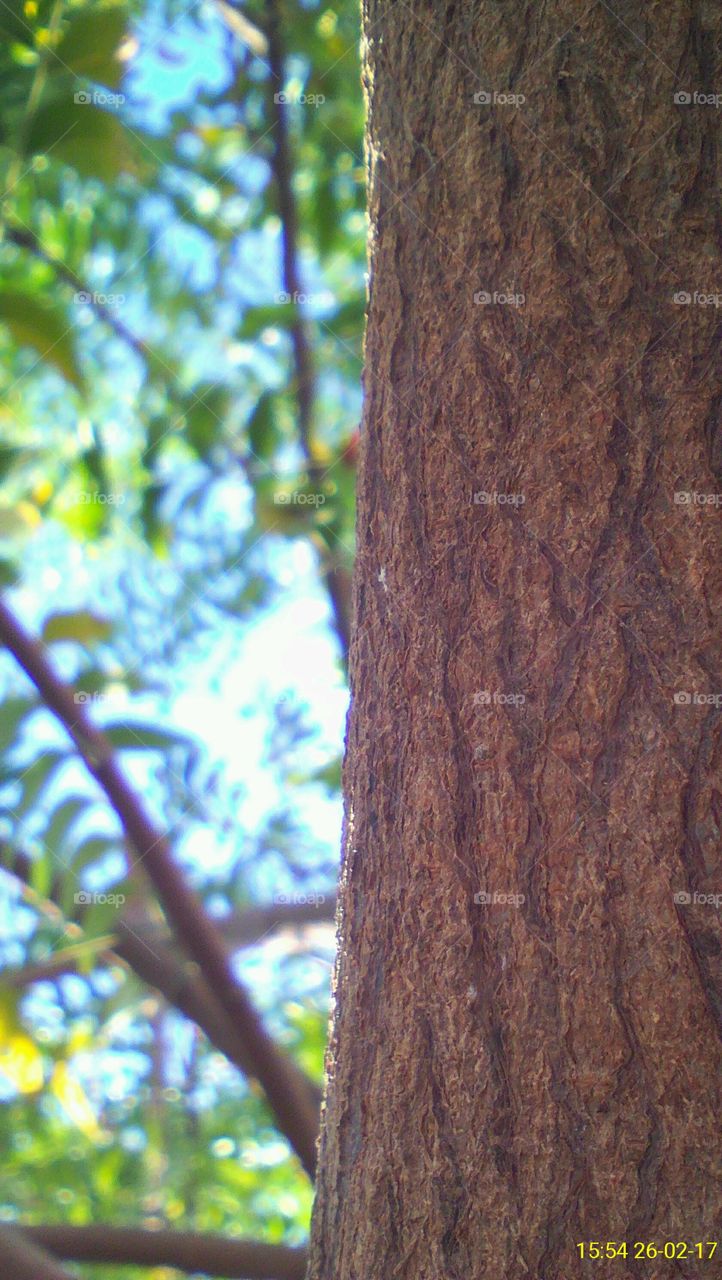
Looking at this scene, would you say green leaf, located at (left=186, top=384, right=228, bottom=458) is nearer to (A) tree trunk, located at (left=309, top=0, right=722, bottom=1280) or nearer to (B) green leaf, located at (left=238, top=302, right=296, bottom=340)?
(B) green leaf, located at (left=238, top=302, right=296, bottom=340)

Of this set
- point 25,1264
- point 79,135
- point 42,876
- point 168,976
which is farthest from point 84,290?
point 25,1264

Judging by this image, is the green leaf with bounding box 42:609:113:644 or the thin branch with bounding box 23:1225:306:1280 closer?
the thin branch with bounding box 23:1225:306:1280

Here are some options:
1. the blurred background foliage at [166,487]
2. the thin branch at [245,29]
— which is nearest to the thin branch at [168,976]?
the blurred background foliage at [166,487]

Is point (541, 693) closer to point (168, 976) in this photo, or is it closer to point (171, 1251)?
point (171, 1251)

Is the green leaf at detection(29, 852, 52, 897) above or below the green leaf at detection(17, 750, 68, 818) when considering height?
below

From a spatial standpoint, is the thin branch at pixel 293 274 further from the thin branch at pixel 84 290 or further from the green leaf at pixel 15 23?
the green leaf at pixel 15 23

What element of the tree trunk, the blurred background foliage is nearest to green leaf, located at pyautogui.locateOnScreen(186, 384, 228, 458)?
the blurred background foliage
